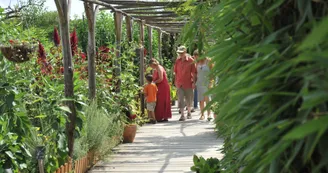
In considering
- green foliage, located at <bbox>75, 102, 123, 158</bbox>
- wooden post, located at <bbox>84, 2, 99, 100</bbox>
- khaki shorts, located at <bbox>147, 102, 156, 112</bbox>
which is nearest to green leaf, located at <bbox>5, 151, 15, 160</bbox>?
green foliage, located at <bbox>75, 102, 123, 158</bbox>

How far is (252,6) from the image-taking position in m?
1.17

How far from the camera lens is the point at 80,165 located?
585cm

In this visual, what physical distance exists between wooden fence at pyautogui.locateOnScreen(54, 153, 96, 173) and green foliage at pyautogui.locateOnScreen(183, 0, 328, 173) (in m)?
3.98

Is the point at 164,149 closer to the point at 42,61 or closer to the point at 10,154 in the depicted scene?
the point at 42,61

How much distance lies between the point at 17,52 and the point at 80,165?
1.71m

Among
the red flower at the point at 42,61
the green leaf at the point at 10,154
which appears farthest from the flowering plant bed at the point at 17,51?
the red flower at the point at 42,61

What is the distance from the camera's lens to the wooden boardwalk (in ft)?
21.4

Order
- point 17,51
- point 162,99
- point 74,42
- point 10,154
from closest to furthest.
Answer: point 10,154
point 17,51
point 74,42
point 162,99

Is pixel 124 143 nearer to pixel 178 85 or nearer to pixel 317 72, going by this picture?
pixel 178 85

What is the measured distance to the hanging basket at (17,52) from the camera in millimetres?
4441

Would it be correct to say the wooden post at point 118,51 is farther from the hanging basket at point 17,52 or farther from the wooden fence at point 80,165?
the hanging basket at point 17,52

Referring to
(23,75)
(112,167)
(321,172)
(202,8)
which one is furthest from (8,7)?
(321,172)

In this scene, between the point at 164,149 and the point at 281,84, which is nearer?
the point at 281,84

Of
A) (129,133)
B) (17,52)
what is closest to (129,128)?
(129,133)
